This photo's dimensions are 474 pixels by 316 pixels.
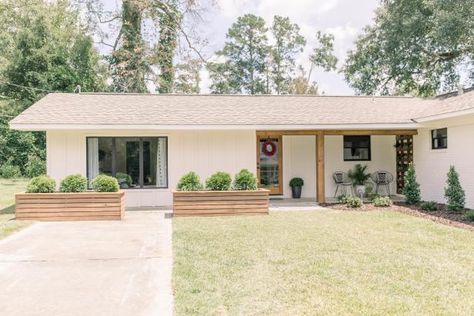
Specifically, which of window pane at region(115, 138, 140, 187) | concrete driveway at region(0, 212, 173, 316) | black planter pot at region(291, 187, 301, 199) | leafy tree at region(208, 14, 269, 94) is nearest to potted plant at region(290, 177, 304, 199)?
black planter pot at region(291, 187, 301, 199)

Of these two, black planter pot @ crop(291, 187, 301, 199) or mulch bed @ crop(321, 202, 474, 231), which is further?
black planter pot @ crop(291, 187, 301, 199)

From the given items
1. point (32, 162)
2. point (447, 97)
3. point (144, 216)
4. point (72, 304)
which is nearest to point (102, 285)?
point (72, 304)

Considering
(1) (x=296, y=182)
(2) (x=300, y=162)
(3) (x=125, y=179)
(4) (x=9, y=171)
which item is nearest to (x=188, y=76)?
(4) (x=9, y=171)

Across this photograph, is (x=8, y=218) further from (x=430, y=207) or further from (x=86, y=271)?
(x=430, y=207)

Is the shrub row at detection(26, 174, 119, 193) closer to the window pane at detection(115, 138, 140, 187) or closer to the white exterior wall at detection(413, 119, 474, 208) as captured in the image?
the window pane at detection(115, 138, 140, 187)

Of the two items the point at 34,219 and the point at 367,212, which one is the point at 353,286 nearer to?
the point at 367,212

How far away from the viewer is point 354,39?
76.6ft

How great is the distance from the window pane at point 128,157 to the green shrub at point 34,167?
12620 millimetres

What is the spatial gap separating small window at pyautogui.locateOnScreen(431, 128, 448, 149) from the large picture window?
25.5 ft

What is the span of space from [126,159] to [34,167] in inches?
514

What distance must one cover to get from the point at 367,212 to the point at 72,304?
802 cm

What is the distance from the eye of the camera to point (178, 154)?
476 inches

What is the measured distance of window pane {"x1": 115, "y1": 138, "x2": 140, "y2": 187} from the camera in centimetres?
1176

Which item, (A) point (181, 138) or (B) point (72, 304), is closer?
(B) point (72, 304)
